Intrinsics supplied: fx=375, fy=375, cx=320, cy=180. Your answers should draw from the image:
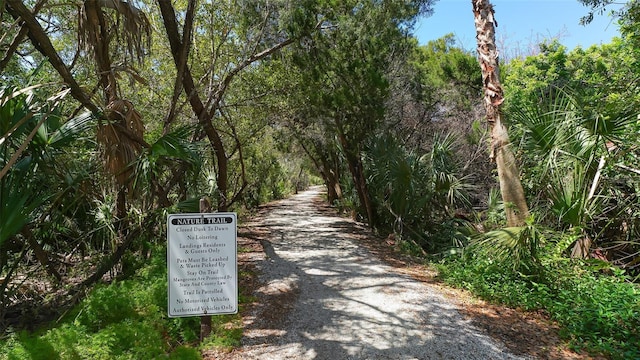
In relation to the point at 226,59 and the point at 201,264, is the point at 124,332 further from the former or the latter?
the point at 226,59

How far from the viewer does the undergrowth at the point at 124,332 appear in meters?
3.31

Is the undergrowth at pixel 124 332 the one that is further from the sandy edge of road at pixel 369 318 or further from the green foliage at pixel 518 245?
→ the green foliage at pixel 518 245

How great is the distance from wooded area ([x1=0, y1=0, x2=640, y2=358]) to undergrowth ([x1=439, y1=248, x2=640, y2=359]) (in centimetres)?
3

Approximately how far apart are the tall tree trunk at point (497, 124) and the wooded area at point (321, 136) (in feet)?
0.07

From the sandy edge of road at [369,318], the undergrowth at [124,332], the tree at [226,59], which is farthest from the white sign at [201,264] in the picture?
the tree at [226,59]

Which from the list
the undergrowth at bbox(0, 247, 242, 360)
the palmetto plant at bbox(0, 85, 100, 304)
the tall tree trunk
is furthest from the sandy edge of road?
the palmetto plant at bbox(0, 85, 100, 304)

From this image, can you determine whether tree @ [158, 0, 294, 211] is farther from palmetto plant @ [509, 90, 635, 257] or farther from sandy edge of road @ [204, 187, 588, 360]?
palmetto plant @ [509, 90, 635, 257]

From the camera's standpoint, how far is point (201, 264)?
366cm

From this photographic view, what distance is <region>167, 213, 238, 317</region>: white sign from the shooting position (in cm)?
359

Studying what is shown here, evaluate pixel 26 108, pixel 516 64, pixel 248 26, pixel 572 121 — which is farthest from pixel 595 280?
pixel 516 64

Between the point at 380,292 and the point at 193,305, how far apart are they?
3.26m

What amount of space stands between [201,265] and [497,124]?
15.1ft

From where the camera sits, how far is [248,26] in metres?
9.35

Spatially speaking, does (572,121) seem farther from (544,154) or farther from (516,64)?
(516,64)
